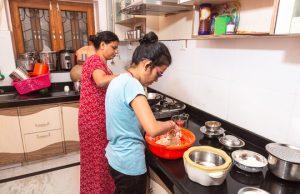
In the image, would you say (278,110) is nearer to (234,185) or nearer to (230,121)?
(230,121)

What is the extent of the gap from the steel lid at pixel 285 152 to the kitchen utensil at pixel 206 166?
0.22 meters

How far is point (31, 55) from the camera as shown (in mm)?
2424

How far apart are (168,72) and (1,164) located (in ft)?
6.48

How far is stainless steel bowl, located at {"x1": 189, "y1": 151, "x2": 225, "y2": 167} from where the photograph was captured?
3.06 feet

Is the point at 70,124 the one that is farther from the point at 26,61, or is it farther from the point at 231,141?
the point at 231,141

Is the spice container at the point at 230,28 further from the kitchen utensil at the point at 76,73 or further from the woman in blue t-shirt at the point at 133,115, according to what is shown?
the kitchen utensil at the point at 76,73

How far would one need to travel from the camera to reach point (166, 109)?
1604mm

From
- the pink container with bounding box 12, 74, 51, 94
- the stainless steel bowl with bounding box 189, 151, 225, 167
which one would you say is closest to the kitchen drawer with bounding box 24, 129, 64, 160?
the pink container with bounding box 12, 74, 51, 94

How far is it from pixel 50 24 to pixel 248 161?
2642 mm

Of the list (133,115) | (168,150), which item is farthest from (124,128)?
(168,150)

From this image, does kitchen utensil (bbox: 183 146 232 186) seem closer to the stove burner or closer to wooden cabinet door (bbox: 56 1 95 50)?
the stove burner

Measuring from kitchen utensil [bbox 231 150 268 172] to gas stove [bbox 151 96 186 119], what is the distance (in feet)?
2.00

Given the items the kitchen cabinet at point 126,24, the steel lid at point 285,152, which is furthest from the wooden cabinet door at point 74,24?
the steel lid at point 285,152

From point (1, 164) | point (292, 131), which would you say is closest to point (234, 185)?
point (292, 131)
